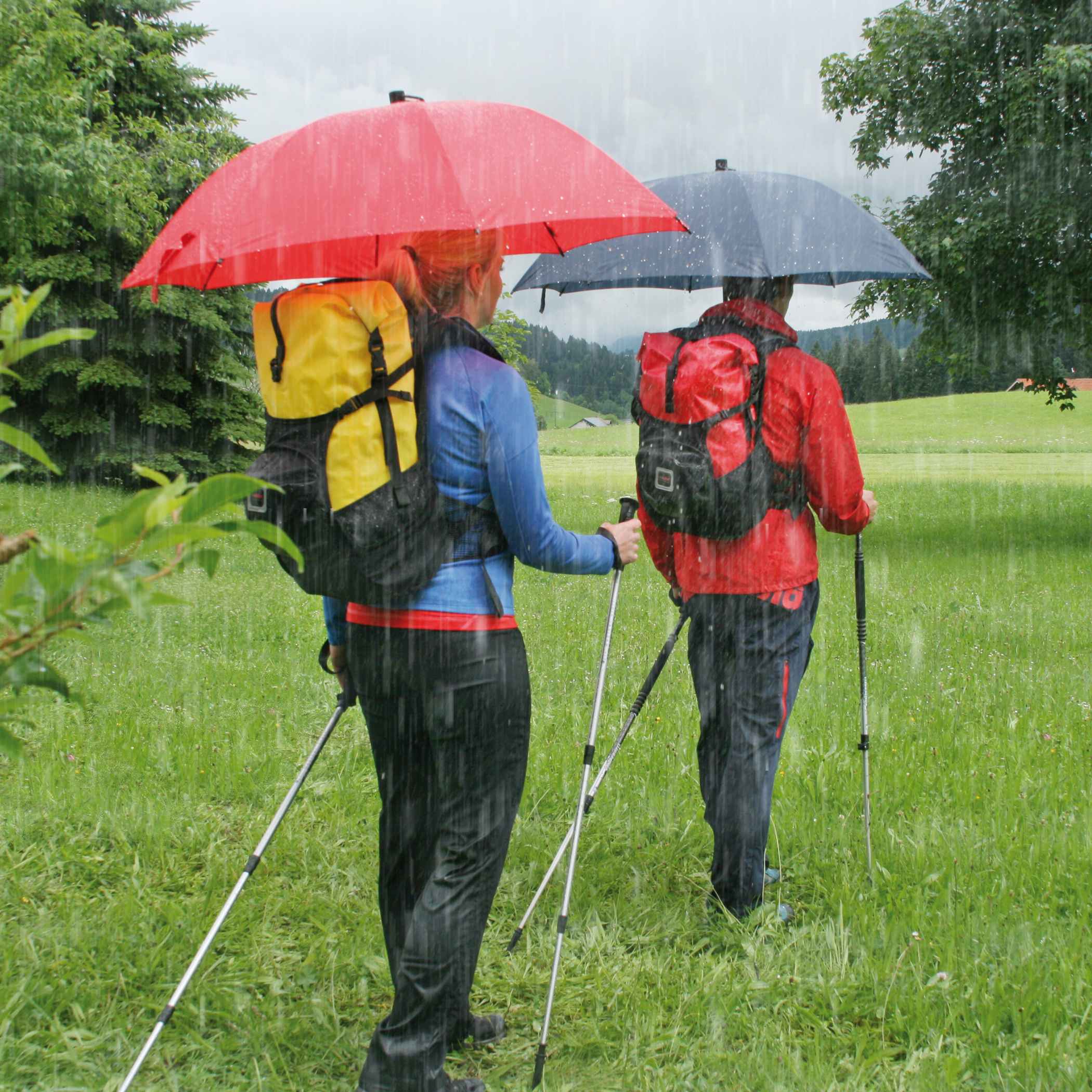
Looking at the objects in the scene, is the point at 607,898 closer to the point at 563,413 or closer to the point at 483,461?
the point at 483,461

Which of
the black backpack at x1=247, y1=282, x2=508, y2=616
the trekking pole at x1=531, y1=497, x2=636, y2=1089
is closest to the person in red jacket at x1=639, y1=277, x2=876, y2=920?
the trekking pole at x1=531, y1=497, x2=636, y2=1089

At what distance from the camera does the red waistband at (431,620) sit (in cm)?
252

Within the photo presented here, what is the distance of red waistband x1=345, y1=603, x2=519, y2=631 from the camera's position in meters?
2.52

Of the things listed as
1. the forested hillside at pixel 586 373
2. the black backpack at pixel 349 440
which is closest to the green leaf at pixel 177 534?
the black backpack at pixel 349 440

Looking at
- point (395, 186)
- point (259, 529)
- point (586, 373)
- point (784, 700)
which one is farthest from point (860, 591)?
point (586, 373)

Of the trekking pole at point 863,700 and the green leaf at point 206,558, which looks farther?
the trekking pole at point 863,700

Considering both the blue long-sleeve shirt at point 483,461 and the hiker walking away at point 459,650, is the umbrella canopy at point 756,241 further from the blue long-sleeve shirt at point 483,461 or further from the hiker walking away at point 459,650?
the blue long-sleeve shirt at point 483,461

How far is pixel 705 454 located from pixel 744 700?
2.83 feet

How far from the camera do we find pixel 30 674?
1.22 m

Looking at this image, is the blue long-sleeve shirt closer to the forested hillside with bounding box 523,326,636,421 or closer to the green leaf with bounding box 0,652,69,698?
the green leaf with bounding box 0,652,69,698

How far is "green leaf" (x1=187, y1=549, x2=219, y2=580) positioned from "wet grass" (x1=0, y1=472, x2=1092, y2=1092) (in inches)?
13.3

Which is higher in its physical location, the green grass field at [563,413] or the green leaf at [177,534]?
the green grass field at [563,413]

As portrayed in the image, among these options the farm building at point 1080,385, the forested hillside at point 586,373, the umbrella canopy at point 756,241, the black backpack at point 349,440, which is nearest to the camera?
the black backpack at point 349,440

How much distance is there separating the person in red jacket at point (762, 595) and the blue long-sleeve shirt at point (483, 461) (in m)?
1.08
